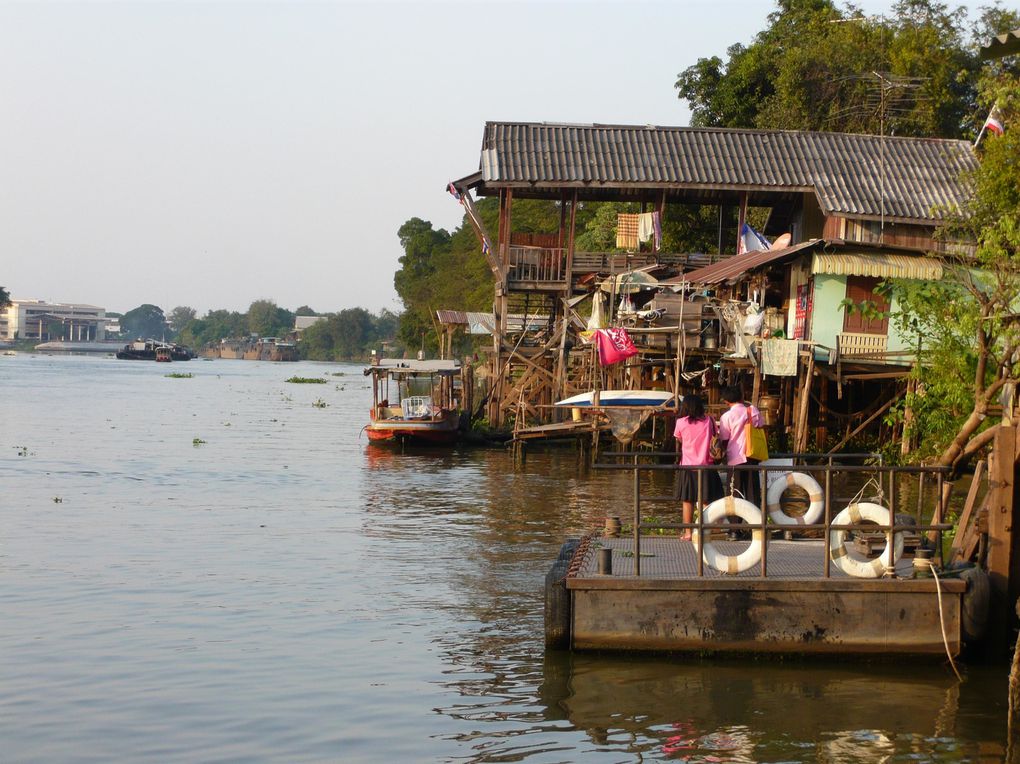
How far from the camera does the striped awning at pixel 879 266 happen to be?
23.1 meters

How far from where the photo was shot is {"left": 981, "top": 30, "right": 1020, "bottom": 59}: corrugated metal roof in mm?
5855

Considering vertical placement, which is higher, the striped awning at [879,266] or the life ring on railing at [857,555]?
the striped awning at [879,266]

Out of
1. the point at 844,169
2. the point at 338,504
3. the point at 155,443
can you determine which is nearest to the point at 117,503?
the point at 338,504

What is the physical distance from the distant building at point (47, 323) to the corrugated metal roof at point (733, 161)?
15802cm

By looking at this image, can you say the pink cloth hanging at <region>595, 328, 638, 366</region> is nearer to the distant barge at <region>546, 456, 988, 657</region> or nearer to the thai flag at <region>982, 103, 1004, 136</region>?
the thai flag at <region>982, 103, 1004, 136</region>

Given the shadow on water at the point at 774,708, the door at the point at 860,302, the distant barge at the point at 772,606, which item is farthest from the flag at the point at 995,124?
the shadow on water at the point at 774,708

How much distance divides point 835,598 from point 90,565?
8.73 m

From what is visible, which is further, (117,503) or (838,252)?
(838,252)

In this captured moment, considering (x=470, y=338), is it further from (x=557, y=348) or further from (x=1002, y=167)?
(x=1002, y=167)

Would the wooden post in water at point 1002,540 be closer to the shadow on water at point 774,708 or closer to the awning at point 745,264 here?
the shadow on water at point 774,708

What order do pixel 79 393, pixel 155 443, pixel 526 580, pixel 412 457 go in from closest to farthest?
pixel 526 580
pixel 412 457
pixel 155 443
pixel 79 393

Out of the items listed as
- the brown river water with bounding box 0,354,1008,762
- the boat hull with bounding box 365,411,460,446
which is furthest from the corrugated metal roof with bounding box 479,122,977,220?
the brown river water with bounding box 0,354,1008,762

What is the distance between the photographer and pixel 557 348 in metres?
29.8

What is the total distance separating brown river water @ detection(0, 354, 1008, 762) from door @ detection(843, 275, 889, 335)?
7.13 meters
